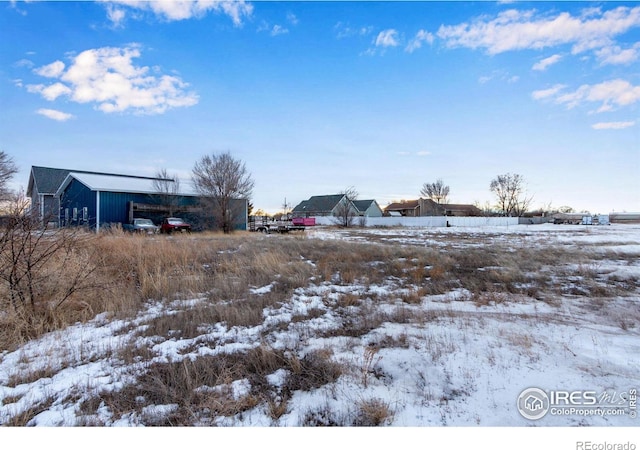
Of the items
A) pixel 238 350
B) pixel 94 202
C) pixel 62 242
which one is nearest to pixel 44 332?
pixel 62 242

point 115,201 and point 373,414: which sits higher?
point 115,201

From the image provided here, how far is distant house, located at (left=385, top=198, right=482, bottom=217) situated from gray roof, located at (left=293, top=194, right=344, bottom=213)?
18782mm

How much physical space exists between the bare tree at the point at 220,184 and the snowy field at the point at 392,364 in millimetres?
20832

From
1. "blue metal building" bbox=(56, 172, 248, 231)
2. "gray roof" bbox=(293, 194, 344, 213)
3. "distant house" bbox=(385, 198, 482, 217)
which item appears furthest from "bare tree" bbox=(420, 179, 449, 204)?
"blue metal building" bbox=(56, 172, 248, 231)

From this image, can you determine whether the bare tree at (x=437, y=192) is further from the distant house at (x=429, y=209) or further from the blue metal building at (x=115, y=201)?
the blue metal building at (x=115, y=201)

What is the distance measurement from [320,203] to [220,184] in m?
39.8

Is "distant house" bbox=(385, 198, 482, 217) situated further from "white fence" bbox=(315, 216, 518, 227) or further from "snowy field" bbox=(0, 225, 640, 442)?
"snowy field" bbox=(0, 225, 640, 442)

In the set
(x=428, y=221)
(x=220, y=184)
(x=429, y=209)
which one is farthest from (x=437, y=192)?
(x=220, y=184)

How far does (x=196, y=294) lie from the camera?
574 centimetres

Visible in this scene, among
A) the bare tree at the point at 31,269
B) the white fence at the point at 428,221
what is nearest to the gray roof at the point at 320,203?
the white fence at the point at 428,221

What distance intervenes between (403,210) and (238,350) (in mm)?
77756

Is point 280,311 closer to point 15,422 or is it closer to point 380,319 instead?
point 380,319

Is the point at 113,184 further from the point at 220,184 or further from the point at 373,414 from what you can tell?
the point at 373,414

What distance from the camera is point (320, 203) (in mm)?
63406
